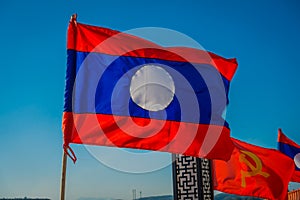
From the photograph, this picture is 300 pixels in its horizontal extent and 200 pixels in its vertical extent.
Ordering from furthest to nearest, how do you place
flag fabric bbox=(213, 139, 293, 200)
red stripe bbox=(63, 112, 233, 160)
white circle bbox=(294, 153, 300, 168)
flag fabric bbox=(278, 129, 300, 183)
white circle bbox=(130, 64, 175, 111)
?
flag fabric bbox=(278, 129, 300, 183) → white circle bbox=(294, 153, 300, 168) → flag fabric bbox=(213, 139, 293, 200) → white circle bbox=(130, 64, 175, 111) → red stripe bbox=(63, 112, 233, 160)

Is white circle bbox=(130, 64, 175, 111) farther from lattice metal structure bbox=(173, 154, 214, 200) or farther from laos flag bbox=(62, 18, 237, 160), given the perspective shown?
lattice metal structure bbox=(173, 154, 214, 200)

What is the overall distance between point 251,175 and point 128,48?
21.2ft

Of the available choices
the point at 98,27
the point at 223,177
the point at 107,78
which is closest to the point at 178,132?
the point at 107,78

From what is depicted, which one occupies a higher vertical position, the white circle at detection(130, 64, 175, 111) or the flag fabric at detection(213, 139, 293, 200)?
the white circle at detection(130, 64, 175, 111)

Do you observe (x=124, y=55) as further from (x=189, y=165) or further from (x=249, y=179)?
(x=249, y=179)

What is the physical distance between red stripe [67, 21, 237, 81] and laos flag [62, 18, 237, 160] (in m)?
0.02

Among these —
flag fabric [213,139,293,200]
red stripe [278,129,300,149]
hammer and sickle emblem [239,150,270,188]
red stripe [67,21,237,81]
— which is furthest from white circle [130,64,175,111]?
red stripe [278,129,300,149]

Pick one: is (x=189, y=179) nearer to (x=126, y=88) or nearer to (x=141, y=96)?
(x=141, y=96)

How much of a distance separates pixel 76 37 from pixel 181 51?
90.4 inches

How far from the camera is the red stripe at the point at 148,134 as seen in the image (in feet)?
27.6

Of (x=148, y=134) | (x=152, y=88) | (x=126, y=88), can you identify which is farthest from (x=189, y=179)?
(x=126, y=88)

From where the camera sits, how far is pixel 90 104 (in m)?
8.70

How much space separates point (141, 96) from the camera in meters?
9.23

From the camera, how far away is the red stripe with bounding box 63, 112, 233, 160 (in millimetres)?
8398
